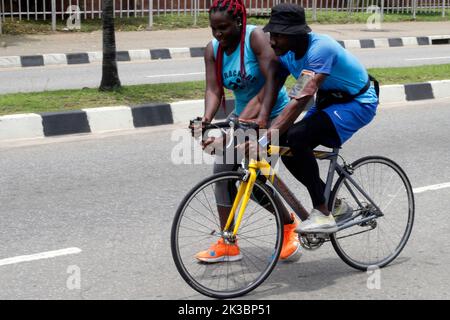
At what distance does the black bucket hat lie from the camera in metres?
4.38

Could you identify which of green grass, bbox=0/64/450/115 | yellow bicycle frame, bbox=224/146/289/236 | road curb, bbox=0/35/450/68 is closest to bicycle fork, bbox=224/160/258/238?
yellow bicycle frame, bbox=224/146/289/236

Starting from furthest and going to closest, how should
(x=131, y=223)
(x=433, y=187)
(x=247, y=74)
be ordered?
1. (x=433, y=187)
2. (x=131, y=223)
3. (x=247, y=74)

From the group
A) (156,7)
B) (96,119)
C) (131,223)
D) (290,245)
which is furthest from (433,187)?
(156,7)

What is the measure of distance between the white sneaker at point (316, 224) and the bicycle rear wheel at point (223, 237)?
0.49 ft

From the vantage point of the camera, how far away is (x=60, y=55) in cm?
1570

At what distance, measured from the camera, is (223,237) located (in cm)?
463

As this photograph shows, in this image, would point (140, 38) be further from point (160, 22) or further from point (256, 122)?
point (256, 122)

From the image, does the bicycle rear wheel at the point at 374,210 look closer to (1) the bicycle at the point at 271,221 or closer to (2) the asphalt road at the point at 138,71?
(1) the bicycle at the point at 271,221

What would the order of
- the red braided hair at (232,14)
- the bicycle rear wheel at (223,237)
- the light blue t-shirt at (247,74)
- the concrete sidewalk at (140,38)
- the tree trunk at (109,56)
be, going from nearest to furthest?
the bicycle rear wheel at (223,237), the red braided hair at (232,14), the light blue t-shirt at (247,74), the tree trunk at (109,56), the concrete sidewalk at (140,38)

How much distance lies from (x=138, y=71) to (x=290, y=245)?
9791 millimetres

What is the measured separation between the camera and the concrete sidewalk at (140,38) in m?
16.6

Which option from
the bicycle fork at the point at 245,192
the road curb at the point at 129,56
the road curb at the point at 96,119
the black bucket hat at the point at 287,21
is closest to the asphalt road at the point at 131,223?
the road curb at the point at 96,119

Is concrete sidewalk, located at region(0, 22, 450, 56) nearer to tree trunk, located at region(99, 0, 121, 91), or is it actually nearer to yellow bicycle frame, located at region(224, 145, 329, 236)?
tree trunk, located at region(99, 0, 121, 91)
